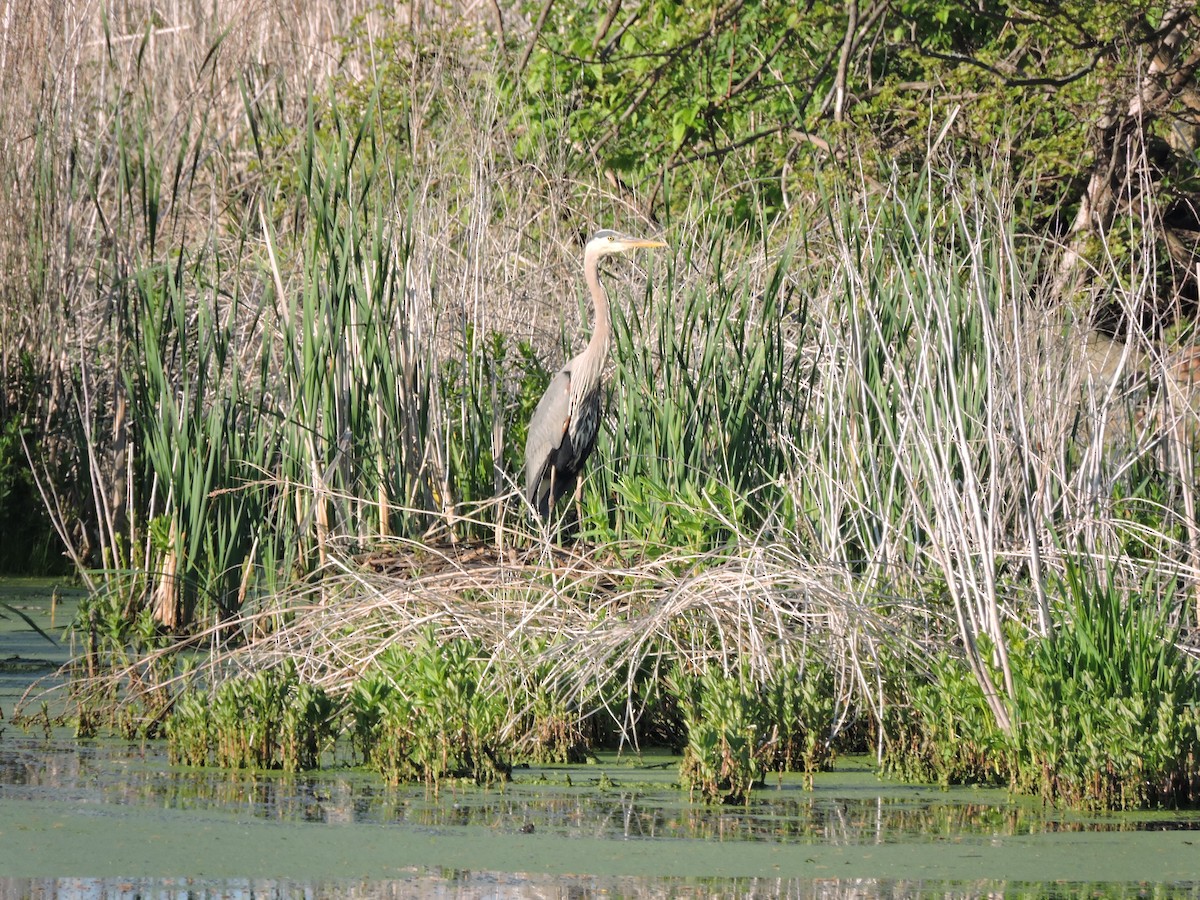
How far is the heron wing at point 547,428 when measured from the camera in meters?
7.21

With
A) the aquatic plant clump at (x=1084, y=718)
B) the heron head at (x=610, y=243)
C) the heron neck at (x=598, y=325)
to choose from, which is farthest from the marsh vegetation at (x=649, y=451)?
the heron head at (x=610, y=243)

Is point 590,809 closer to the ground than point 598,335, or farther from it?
closer to the ground

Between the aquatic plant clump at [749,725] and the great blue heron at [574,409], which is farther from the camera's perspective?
the great blue heron at [574,409]

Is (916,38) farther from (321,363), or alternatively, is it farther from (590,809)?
(590,809)

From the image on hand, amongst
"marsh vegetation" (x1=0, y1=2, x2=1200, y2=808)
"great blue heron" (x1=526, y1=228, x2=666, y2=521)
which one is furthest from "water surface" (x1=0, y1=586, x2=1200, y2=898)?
"great blue heron" (x1=526, y1=228, x2=666, y2=521)

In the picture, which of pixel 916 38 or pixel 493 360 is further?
pixel 916 38

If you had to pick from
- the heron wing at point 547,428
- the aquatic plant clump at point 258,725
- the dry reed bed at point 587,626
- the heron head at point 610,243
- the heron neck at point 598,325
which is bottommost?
the aquatic plant clump at point 258,725

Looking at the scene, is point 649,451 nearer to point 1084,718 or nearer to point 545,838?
point 1084,718

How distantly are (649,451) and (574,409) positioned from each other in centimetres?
85

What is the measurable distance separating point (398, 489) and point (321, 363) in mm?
574

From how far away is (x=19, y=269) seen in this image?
8648 mm

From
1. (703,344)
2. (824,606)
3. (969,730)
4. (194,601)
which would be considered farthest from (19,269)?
(969,730)

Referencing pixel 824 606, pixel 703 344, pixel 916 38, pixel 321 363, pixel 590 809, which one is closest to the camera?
pixel 590 809

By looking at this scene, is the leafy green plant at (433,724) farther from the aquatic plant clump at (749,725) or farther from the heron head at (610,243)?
the heron head at (610,243)
